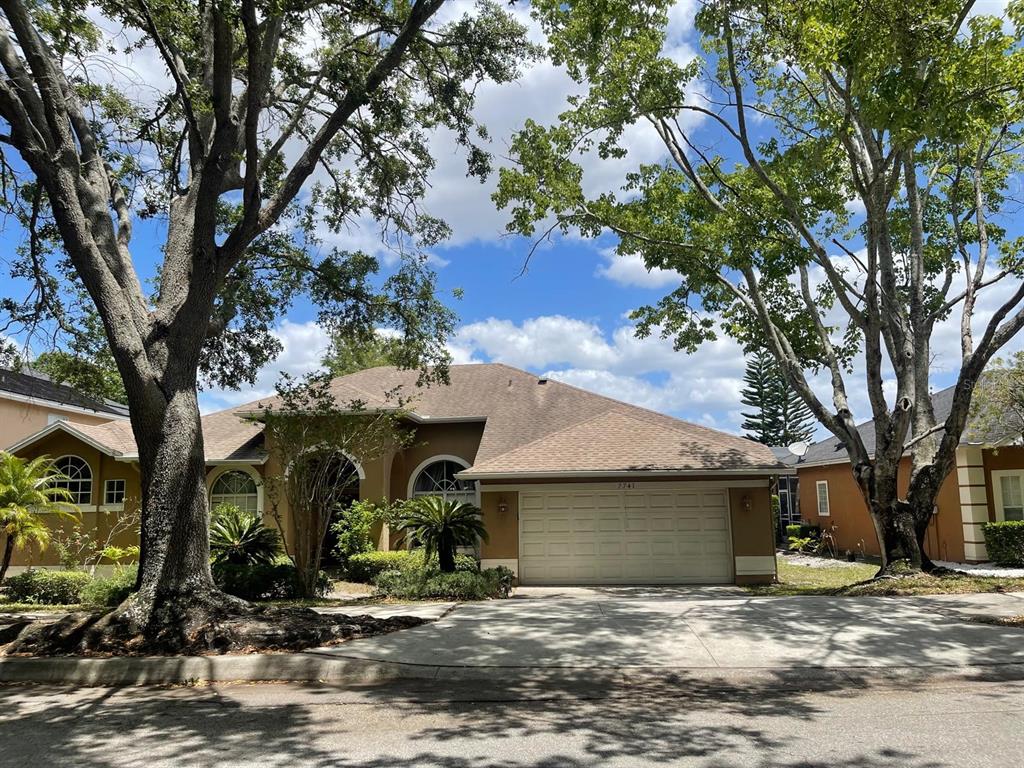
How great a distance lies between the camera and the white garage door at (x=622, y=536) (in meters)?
17.6

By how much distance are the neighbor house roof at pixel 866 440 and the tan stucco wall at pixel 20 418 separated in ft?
85.6

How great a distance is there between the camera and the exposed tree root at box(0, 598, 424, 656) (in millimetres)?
7844

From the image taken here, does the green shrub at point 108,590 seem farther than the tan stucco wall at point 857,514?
No

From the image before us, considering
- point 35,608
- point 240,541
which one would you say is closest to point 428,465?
point 240,541

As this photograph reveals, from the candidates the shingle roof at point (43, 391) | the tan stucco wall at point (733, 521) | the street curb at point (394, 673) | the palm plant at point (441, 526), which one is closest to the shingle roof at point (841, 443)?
the tan stucco wall at point (733, 521)

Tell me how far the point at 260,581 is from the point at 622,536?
8.24 metres

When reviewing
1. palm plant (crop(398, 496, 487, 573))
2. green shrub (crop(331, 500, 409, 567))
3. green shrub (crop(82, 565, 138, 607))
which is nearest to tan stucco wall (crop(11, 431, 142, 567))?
green shrub (crop(331, 500, 409, 567))

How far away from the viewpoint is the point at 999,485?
1997 cm

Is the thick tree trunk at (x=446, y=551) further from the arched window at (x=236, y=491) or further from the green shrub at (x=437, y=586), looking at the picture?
the arched window at (x=236, y=491)

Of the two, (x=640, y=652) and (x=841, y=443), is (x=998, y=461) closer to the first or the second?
(x=841, y=443)

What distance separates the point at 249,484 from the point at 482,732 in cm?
1660

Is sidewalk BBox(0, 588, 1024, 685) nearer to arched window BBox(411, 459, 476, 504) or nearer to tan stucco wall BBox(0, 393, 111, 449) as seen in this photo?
arched window BBox(411, 459, 476, 504)

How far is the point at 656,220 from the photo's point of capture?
52.1 ft

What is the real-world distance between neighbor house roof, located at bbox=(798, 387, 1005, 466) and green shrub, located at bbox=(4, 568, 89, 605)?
18.8 metres
